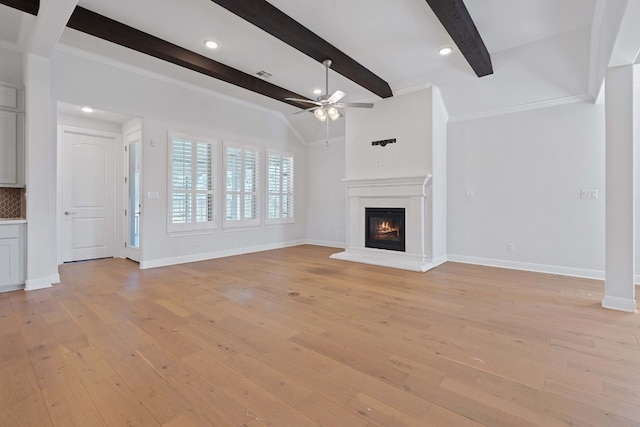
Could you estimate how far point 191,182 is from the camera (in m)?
5.71

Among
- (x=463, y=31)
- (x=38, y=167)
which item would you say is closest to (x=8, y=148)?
(x=38, y=167)

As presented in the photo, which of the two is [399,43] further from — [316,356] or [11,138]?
[11,138]

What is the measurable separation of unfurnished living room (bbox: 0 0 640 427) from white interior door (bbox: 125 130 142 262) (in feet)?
0.19

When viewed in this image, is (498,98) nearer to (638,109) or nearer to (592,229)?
(638,109)

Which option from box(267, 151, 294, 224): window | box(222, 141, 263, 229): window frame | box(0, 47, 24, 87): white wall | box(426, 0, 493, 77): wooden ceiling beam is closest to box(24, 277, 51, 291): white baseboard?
box(0, 47, 24, 87): white wall

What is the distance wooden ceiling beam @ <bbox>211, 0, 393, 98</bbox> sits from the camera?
3121 millimetres

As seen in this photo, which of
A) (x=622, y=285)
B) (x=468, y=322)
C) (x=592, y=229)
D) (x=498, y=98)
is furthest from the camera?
(x=498, y=98)

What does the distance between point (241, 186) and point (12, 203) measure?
349cm

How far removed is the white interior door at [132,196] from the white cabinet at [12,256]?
6.27ft

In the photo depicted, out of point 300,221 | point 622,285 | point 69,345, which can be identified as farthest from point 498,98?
point 69,345

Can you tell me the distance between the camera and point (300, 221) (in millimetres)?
8117

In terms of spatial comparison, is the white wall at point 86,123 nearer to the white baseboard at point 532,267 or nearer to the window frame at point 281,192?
the window frame at point 281,192

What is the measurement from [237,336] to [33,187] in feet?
11.2

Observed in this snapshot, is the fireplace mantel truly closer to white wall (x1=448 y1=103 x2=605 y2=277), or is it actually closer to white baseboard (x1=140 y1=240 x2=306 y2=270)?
white wall (x1=448 y1=103 x2=605 y2=277)
